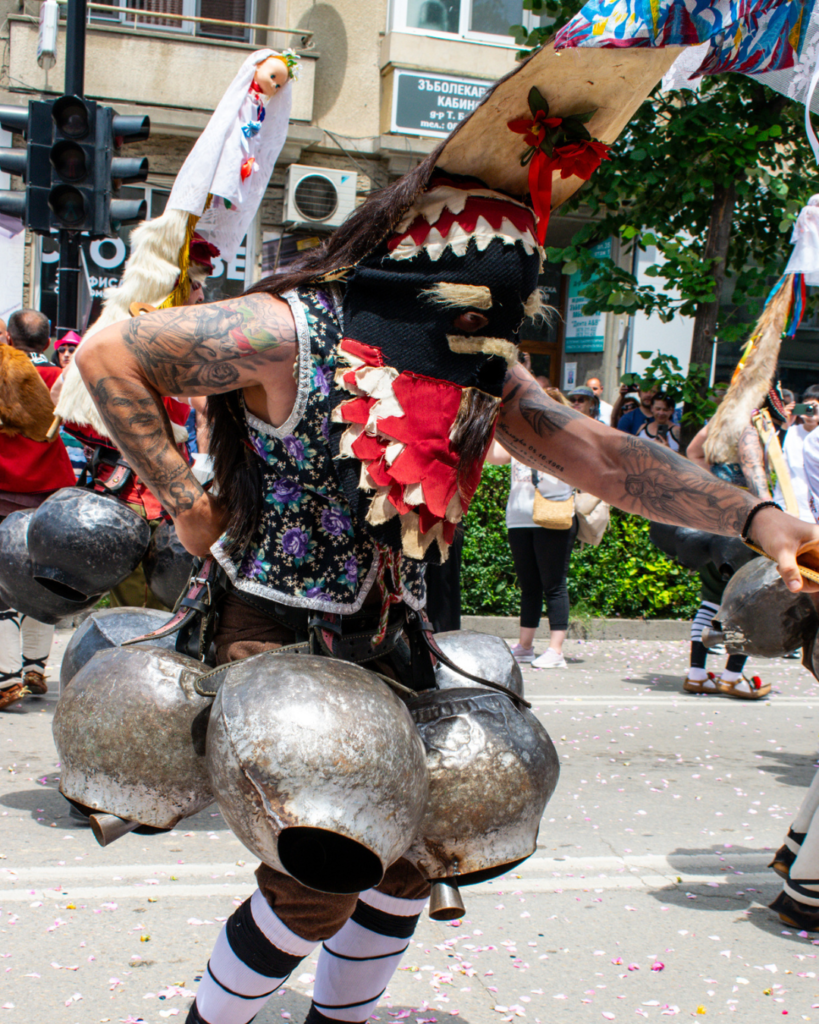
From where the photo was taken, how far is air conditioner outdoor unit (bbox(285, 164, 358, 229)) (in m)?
13.1

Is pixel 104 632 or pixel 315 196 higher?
pixel 315 196

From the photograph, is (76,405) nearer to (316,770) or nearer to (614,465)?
(614,465)

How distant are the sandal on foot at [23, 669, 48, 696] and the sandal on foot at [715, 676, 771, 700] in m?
4.31

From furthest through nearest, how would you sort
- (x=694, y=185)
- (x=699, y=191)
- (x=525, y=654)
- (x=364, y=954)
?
(x=699, y=191) → (x=694, y=185) → (x=525, y=654) → (x=364, y=954)

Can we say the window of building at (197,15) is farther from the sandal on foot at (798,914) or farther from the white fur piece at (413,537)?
the white fur piece at (413,537)

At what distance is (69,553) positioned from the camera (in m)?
3.40

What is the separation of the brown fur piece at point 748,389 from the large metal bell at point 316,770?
3.85 metres

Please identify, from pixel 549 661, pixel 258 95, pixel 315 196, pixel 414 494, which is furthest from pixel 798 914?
pixel 315 196

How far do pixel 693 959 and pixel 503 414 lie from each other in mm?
1885

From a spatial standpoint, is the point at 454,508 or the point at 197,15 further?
the point at 197,15

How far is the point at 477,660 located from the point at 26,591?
190 centimetres

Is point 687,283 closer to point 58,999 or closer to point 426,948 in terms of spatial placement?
point 426,948

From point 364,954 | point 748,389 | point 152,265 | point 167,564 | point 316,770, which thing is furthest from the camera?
point 748,389

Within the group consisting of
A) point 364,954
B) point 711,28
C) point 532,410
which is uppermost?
point 711,28
